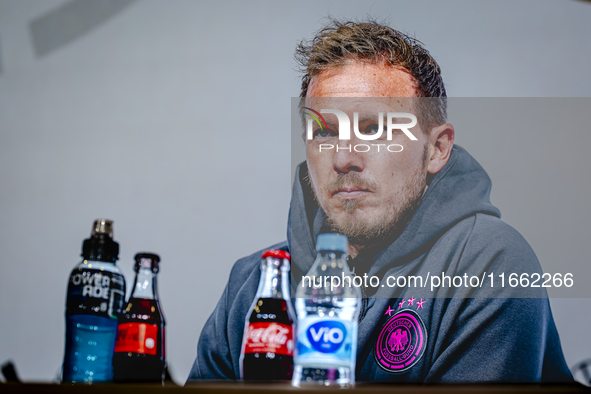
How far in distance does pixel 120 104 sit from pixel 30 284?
0.55 m

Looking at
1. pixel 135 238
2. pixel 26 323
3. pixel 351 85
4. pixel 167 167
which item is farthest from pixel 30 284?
pixel 351 85

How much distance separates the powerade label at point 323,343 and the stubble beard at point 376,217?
409 mm

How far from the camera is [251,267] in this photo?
145cm

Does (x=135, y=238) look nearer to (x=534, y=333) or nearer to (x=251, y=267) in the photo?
(x=251, y=267)

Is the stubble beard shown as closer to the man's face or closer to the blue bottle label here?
the man's face

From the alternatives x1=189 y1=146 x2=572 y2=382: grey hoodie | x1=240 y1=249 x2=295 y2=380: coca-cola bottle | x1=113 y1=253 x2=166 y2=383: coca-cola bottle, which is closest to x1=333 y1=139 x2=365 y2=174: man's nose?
x1=189 y1=146 x2=572 y2=382: grey hoodie

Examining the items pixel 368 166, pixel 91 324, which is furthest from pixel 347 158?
pixel 91 324

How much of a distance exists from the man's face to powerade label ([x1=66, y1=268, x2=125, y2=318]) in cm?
55

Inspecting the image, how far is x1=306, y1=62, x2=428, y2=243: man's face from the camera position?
54.0 inches

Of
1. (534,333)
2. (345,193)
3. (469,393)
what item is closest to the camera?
(469,393)

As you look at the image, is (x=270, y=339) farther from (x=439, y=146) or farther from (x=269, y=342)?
(x=439, y=146)

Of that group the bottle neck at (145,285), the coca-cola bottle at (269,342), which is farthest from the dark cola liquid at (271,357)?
the bottle neck at (145,285)

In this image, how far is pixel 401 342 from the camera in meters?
1.28

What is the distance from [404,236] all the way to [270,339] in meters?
0.48
